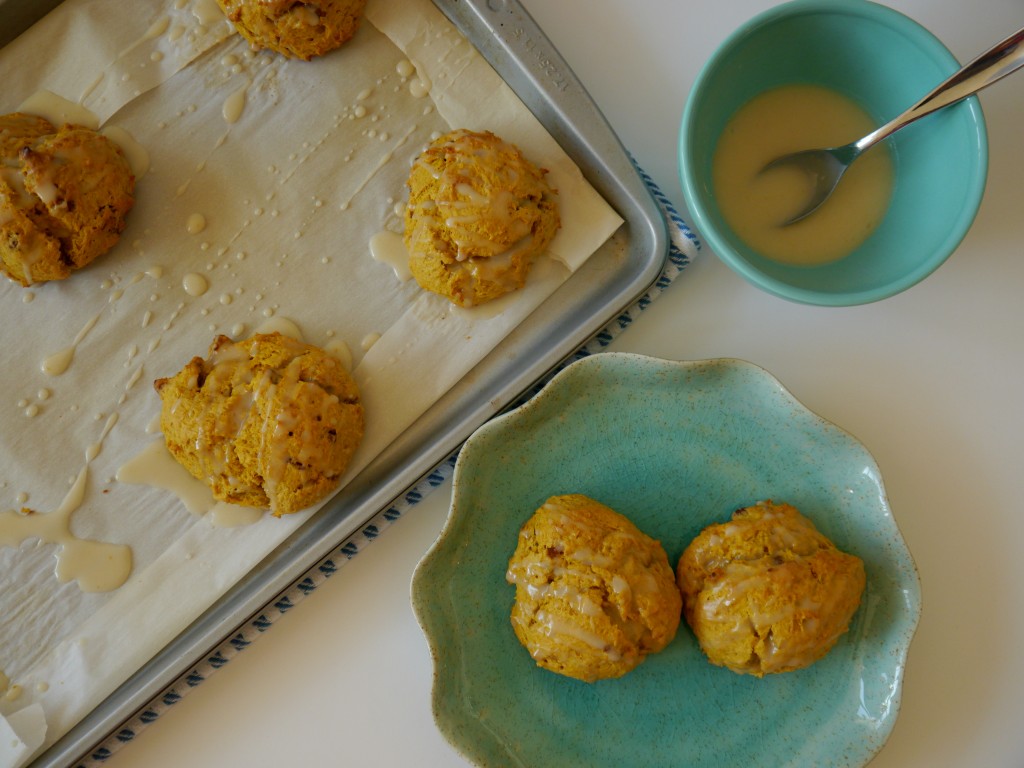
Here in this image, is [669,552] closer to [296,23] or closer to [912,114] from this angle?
[912,114]

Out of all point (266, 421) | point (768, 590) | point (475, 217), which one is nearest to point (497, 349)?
point (475, 217)

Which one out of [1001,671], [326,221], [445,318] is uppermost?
[326,221]

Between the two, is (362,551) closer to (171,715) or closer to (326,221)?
(171,715)

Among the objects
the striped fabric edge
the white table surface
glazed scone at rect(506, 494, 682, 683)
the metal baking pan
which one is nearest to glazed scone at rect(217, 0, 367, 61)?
the metal baking pan

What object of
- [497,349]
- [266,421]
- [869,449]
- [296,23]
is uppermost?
[296,23]

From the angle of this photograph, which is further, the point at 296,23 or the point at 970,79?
the point at 296,23

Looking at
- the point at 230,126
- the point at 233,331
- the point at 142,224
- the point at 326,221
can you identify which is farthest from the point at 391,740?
the point at 230,126
